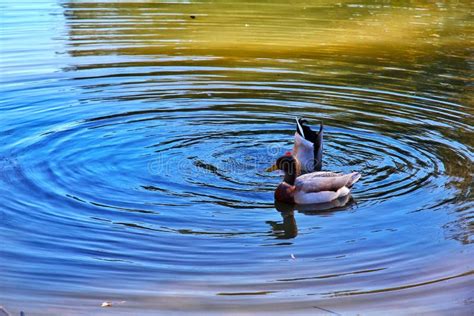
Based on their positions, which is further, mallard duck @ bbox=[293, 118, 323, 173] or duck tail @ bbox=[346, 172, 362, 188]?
mallard duck @ bbox=[293, 118, 323, 173]

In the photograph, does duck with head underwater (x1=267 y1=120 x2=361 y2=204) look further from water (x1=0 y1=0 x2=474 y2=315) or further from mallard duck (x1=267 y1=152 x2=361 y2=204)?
water (x1=0 y1=0 x2=474 y2=315)

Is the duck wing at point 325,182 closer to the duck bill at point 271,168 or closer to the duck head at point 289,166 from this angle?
the duck head at point 289,166

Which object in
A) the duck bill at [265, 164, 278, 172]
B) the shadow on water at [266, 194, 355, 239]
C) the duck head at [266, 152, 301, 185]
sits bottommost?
the shadow on water at [266, 194, 355, 239]

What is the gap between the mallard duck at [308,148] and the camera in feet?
36.3

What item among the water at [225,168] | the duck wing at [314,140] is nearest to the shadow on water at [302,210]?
the water at [225,168]

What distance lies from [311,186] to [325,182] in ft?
0.59

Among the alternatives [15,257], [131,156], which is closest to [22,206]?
[15,257]

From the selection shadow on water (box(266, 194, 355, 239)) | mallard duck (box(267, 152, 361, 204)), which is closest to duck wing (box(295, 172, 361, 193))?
mallard duck (box(267, 152, 361, 204))

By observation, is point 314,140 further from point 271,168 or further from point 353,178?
point 353,178

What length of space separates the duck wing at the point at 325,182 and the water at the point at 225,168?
0.23m

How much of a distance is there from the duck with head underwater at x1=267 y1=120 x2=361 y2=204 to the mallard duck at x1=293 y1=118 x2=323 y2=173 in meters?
0.63

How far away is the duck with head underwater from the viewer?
33.4 ft

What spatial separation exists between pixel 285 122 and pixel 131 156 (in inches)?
110

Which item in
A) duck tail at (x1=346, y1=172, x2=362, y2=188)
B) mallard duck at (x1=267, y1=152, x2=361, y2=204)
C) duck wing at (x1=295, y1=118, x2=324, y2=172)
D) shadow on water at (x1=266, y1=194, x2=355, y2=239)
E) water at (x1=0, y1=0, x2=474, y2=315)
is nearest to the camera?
water at (x1=0, y1=0, x2=474, y2=315)
